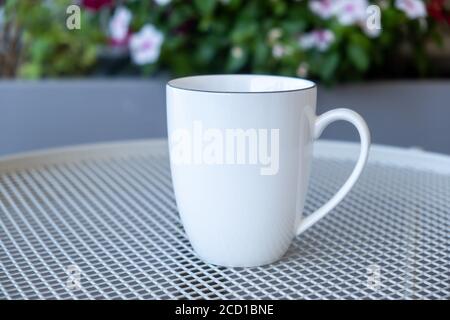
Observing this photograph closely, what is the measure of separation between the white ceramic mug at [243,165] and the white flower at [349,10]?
71 cm

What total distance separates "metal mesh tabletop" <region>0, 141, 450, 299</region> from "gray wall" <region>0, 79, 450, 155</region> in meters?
0.46

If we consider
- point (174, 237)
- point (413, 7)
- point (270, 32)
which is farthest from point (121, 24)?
point (174, 237)

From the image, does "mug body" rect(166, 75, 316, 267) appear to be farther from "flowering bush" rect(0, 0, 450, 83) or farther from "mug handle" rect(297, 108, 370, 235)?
"flowering bush" rect(0, 0, 450, 83)

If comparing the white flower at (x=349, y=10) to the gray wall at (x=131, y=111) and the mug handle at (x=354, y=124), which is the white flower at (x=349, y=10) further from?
the mug handle at (x=354, y=124)

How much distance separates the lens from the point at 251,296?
43cm

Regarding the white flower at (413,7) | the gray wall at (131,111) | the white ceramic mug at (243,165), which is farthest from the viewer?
the gray wall at (131,111)

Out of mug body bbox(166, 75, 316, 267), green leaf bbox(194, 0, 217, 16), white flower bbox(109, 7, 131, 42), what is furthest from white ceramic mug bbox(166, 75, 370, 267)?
white flower bbox(109, 7, 131, 42)

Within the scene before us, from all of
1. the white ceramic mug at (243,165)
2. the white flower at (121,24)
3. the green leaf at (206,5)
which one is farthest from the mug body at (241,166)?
the white flower at (121,24)

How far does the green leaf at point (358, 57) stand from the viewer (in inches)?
45.8

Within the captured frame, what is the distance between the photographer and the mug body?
1.46 ft

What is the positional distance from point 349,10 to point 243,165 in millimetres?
793

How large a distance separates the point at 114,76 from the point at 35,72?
0.18 meters

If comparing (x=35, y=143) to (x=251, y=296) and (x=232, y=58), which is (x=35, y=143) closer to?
(x=232, y=58)

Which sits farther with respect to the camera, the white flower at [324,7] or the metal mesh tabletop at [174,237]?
the white flower at [324,7]
